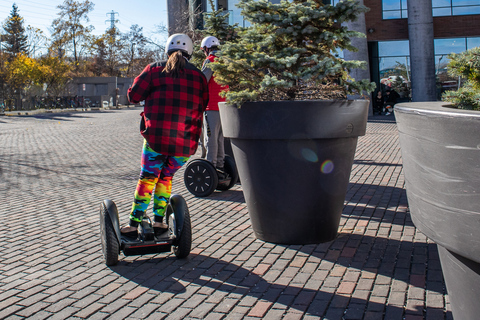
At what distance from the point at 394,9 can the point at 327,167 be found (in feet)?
88.6

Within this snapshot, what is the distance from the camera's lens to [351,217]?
17.4 ft

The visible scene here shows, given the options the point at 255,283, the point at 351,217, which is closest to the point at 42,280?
the point at 255,283

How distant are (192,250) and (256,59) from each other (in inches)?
65.4

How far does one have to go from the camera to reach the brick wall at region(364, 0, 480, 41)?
2830cm

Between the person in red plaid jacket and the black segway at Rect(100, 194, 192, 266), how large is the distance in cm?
8

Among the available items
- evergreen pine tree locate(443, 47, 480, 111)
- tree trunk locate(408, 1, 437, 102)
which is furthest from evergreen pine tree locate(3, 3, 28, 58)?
evergreen pine tree locate(443, 47, 480, 111)

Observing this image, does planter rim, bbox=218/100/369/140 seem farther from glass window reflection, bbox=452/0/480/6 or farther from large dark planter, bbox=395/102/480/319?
glass window reflection, bbox=452/0/480/6

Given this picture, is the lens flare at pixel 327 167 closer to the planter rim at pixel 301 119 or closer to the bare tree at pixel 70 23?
the planter rim at pixel 301 119

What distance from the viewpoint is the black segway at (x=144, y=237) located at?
386cm

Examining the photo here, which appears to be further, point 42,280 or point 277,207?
point 277,207

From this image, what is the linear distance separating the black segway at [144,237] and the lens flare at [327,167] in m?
1.12

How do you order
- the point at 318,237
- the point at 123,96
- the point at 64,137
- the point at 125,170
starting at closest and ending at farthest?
1. the point at 318,237
2. the point at 125,170
3. the point at 64,137
4. the point at 123,96

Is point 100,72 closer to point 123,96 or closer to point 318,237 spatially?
point 123,96

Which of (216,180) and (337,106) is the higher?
(337,106)
